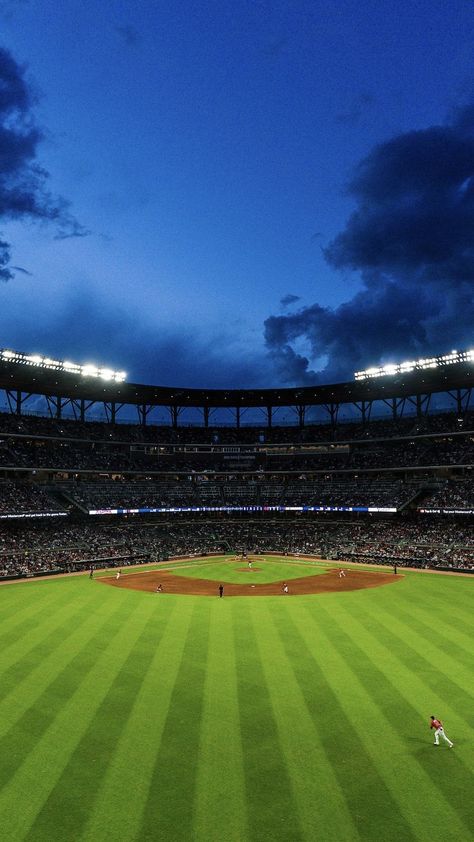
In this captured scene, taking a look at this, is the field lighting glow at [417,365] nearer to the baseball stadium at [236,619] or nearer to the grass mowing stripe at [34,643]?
the baseball stadium at [236,619]

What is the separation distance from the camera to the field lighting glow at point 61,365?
58.8 meters

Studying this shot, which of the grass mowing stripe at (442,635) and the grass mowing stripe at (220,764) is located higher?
the grass mowing stripe at (220,764)

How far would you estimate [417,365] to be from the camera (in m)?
66.2

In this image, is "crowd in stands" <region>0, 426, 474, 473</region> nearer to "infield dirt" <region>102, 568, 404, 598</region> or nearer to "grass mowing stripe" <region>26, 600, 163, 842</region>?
"infield dirt" <region>102, 568, 404, 598</region>

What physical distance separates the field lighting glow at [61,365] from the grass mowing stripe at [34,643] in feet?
108

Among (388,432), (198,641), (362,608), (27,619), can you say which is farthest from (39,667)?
(388,432)

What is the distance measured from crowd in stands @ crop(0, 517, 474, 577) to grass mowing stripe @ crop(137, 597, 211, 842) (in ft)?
118

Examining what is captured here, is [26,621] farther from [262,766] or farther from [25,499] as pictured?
[25,499]

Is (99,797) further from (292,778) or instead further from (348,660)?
(348,660)

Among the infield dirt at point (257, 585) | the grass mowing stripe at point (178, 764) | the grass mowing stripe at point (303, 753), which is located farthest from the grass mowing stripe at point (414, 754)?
the infield dirt at point (257, 585)

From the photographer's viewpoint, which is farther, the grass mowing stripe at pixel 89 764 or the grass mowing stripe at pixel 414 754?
the grass mowing stripe at pixel 414 754

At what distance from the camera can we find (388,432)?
8469 centimetres

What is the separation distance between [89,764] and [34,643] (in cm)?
1383

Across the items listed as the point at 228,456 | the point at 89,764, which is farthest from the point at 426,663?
the point at 228,456
